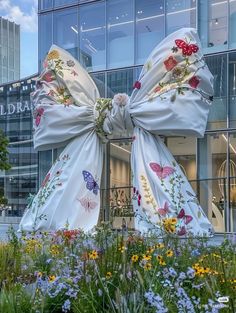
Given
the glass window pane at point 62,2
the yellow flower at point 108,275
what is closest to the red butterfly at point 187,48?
the glass window pane at point 62,2

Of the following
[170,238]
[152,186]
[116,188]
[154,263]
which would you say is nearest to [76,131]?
[152,186]

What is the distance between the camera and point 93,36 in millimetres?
14961

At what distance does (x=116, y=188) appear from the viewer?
14.1 m

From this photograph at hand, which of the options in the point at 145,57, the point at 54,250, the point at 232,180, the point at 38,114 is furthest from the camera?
the point at 145,57

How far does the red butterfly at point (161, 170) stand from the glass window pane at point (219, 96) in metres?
3.07

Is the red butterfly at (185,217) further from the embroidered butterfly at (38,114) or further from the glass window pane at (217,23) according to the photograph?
the glass window pane at (217,23)

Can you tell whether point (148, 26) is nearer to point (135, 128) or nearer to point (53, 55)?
point (53, 55)

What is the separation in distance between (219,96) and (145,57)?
2336 millimetres

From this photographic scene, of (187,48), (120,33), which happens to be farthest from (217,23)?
(187,48)

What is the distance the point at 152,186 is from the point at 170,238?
524 centimetres

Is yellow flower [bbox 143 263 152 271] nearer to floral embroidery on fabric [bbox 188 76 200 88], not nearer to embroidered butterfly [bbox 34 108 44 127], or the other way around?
floral embroidery on fabric [bbox 188 76 200 88]

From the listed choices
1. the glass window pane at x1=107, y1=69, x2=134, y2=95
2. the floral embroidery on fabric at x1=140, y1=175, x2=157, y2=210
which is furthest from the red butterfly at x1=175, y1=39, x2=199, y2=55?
the glass window pane at x1=107, y1=69, x2=134, y2=95

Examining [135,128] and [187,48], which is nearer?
[187,48]

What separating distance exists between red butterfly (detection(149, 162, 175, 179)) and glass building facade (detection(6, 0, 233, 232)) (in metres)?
1.47
